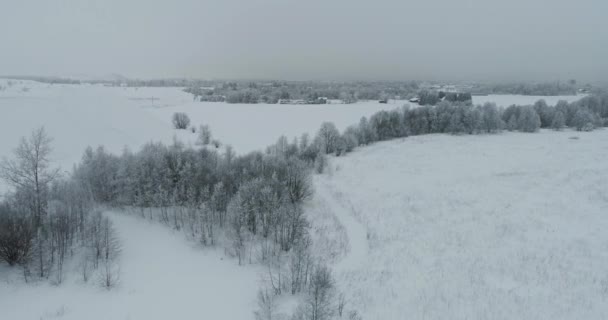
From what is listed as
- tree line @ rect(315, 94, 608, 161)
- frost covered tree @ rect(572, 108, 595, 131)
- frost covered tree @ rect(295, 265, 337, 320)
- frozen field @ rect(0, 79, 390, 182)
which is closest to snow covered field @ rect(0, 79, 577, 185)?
frozen field @ rect(0, 79, 390, 182)

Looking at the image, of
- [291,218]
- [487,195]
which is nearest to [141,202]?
[291,218]

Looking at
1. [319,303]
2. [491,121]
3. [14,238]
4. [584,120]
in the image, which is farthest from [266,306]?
[584,120]

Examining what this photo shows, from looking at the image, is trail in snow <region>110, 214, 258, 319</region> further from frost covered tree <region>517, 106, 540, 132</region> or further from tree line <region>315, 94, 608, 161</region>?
frost covered tree <region>517, 106, 540, 132</region>

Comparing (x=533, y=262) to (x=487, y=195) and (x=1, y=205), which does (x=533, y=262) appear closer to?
(x=487, y=195)

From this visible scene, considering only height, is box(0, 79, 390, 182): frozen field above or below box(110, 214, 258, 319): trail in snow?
above

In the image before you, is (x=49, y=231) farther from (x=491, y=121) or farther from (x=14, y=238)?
(x=491, y=121)

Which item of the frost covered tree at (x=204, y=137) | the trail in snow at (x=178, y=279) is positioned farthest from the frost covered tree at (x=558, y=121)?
the trail in snow at (x=178, y=279)
